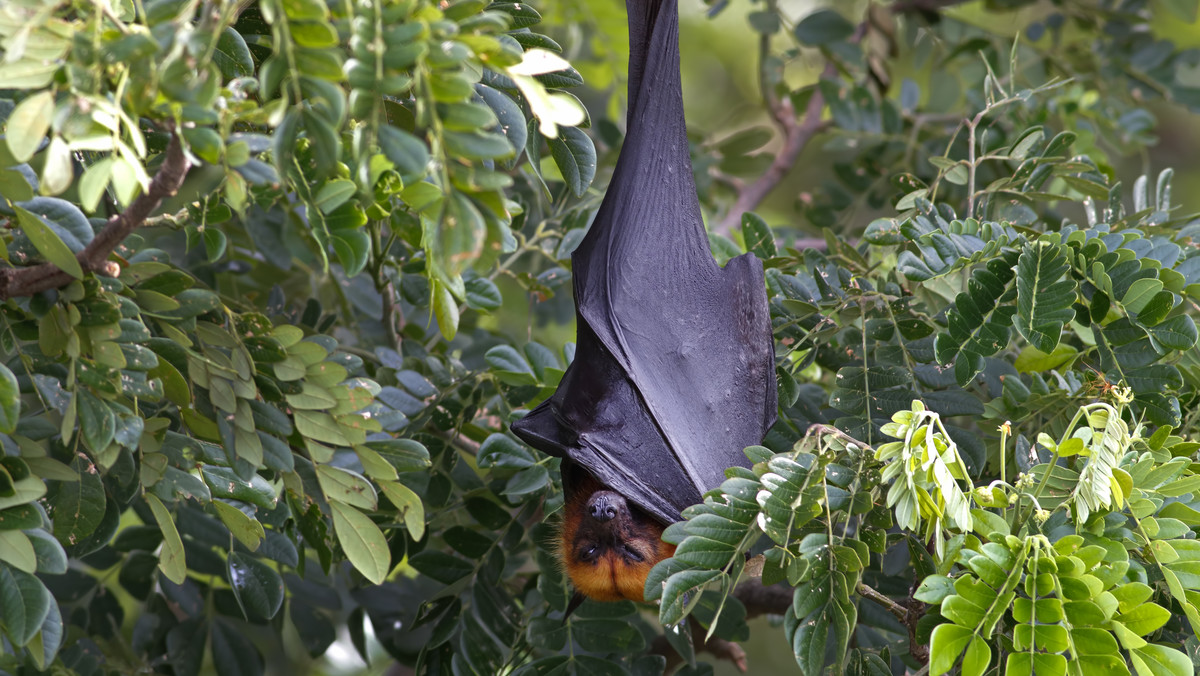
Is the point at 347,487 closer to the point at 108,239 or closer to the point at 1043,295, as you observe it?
the point at 108,239

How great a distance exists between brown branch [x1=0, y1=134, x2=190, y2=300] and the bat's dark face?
1.03 m

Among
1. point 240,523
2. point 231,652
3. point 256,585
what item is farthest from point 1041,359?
point 231,652

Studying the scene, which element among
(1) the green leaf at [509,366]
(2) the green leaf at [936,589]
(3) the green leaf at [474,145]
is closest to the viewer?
(3) the green leaf at [474,145]

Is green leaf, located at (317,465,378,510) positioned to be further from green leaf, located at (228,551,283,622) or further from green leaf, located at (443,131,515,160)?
green leaf, located at (443,131,515,160)

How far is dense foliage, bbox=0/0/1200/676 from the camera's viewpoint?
39.9 inches

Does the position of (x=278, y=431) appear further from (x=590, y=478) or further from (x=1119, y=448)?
(x=1119, y=448)

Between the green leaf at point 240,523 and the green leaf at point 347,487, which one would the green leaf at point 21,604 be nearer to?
the green leaf at point 240,523

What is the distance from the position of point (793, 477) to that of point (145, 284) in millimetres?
1159

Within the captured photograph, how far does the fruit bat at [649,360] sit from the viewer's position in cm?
189

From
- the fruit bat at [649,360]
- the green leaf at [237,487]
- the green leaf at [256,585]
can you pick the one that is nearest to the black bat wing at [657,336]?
the fruit bat at [649,360]

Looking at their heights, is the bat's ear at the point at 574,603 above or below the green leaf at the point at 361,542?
below

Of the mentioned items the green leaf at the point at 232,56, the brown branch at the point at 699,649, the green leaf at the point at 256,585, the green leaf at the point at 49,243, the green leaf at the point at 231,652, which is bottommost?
the brown branch at the point at 699,649

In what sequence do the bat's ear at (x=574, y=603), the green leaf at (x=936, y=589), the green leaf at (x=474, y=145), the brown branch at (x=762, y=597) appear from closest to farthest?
the green leaf at (x=474, y=145) → the green leaf at (x=936, y=589) → the bat's ear at (x=574, y=603) → the brown branch at (x=762, y=597)

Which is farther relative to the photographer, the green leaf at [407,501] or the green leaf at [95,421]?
the green leaf at [407,501]
